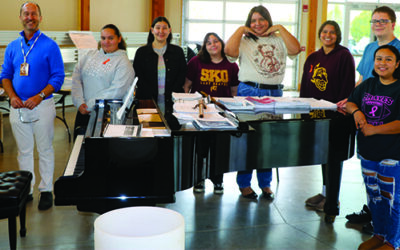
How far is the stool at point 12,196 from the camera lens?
8.83 feet

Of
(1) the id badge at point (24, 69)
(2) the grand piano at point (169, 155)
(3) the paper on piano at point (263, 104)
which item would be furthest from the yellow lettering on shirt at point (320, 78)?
(1) the id badge at point (24, 69)

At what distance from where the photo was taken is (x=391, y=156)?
2.88m

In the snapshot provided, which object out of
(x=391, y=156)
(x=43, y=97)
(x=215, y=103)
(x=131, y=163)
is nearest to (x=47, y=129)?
(x=43, y=97)

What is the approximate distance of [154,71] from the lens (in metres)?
4.12

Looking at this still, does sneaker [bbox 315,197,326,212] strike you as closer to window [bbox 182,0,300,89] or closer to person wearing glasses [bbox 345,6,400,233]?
person wearing glasses [bbox 345,6,400,233]

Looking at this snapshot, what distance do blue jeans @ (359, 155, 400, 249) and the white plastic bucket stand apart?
7.56 ft

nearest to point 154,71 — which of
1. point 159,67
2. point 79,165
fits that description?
point 159,67

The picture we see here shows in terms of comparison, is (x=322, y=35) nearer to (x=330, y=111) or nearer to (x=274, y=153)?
(x=330, y=111)

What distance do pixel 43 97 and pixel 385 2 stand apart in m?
12.7

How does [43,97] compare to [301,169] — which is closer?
[43,97]

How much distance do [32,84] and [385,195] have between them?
2626 millimetres

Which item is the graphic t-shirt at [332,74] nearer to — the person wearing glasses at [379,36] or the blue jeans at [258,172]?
the person wearing glasses at [379,36]

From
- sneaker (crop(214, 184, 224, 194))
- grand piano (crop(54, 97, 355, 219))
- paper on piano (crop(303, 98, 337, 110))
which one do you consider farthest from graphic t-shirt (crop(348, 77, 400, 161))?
sneaker (crop(214, 184, 224, 194))

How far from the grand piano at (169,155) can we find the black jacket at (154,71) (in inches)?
40.1
